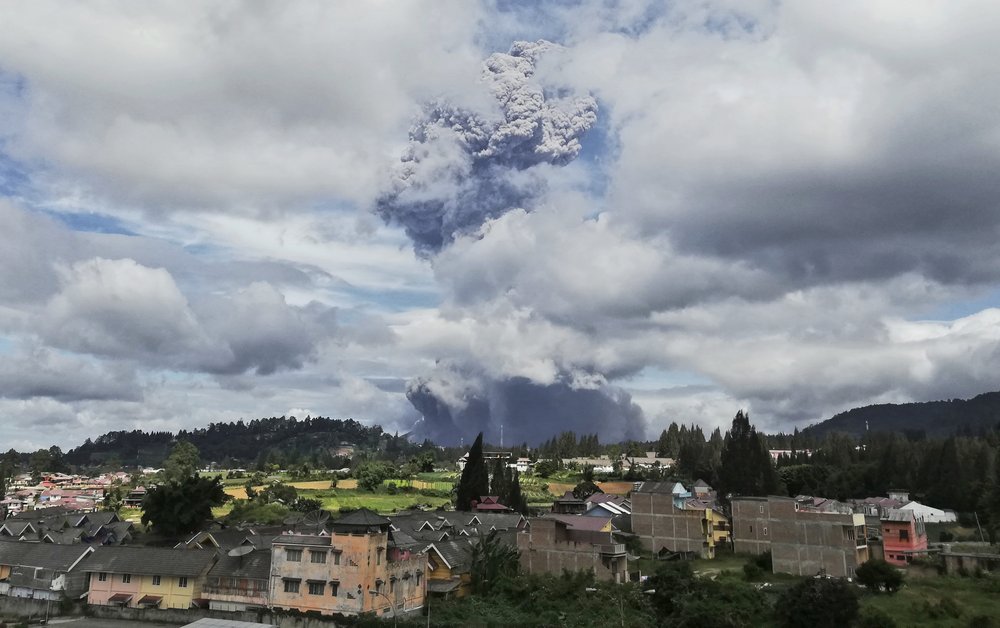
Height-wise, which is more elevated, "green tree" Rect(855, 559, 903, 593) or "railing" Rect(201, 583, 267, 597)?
"green tree" Rect(855, 559, 903, 593)

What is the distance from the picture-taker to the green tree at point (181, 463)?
135500 mm

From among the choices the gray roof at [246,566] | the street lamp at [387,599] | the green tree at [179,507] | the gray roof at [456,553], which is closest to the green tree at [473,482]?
the green tree at [179,507]

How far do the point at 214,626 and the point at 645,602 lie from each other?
30.2 m

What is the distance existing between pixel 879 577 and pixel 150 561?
58.0 m

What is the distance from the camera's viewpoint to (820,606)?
47125 mm

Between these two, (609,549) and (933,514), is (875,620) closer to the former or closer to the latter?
(609,549)

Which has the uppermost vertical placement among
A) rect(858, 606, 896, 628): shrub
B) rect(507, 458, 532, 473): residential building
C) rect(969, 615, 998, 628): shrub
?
rect(507, 458, 532, 473): residential building

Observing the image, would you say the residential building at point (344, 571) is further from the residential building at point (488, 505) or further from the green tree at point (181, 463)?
the green tree at point (181, 463)

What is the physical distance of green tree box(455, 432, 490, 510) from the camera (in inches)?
4045

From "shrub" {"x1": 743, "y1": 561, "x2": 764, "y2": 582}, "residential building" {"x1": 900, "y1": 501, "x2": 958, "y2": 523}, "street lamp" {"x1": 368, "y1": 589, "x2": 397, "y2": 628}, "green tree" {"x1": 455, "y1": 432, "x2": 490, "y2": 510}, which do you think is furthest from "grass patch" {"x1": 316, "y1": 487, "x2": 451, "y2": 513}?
"residential building" {"x1": 900, "y1": 501, "x2": 958, "y2": 523}

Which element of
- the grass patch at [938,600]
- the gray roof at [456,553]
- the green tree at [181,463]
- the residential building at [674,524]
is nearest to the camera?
the grass patch at [938,600]

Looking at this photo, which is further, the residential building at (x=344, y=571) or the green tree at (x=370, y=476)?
the green tree at (x=370, y=476)

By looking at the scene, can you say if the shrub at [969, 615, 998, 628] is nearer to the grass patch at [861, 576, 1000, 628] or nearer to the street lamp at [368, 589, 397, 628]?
the grass patch at [861, 576, 1000, 628]

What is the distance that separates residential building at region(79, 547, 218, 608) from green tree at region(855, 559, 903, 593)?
51.5m
